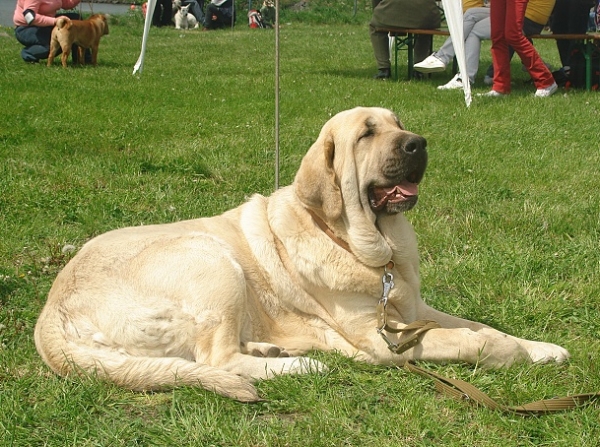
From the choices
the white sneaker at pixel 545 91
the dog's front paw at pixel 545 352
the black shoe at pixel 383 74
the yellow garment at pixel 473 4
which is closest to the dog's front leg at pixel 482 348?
the dog's front paw at pixel 545 352

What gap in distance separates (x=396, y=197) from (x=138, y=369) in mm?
1491

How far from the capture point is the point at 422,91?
1102 cm

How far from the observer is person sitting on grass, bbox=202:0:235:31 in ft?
81.9

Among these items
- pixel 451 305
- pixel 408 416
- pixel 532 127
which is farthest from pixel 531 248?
pixel 532 127

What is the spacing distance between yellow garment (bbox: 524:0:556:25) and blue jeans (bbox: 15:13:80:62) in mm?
8661

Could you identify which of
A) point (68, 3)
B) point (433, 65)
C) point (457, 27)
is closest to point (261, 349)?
point (457, 27)

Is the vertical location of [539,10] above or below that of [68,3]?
below

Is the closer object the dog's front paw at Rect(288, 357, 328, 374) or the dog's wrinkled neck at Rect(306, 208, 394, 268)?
the dog's front paw at Rect(288, 357, 328, 374)

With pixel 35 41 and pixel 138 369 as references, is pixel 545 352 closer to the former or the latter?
pixel 138 369

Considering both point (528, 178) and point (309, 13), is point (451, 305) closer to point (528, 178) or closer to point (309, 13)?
point (528, 178)

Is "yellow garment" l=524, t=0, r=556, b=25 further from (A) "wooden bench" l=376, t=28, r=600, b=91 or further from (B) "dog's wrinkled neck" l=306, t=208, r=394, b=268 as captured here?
(B) "dog's wrinkled neck" l=306, t=208, r=394, b=268

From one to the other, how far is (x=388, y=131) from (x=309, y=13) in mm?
24824

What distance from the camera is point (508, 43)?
10.5 meters

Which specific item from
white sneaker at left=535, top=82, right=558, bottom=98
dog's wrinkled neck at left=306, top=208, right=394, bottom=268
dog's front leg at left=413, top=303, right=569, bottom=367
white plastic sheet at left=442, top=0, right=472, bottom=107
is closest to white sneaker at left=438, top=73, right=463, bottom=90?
white plastic sheet at left=442, top=0, right=472, bottom=107
